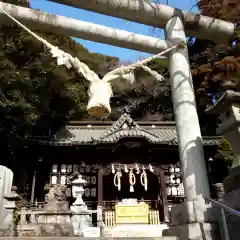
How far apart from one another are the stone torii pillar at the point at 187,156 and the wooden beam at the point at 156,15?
0.21 meters

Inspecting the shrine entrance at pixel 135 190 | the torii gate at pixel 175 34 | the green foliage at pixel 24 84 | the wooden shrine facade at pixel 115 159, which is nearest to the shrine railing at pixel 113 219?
the wooden shrine facade at pixel 115 159

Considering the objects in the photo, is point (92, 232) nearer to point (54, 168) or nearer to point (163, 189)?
point (163, 189)

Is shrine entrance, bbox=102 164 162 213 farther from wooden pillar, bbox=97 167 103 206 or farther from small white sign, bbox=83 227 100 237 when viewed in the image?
small white sign, bbox=83 227 100 237

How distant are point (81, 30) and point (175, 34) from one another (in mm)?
1888

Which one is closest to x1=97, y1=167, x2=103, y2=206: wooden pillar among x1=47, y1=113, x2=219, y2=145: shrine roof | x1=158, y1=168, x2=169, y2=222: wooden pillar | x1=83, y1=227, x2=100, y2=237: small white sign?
x1=47, y1=113, x2=219, y2=145: shrine roof

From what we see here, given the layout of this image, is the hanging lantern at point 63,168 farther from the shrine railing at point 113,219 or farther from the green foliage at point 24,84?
the shrine railing at point 113,219

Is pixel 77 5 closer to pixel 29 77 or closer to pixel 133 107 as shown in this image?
pixel 29 77

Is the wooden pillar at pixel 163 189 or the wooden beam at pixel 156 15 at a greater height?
the wooden beam at pixel 156 15

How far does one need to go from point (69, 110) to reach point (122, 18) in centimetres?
1720

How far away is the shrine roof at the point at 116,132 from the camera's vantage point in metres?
17.6

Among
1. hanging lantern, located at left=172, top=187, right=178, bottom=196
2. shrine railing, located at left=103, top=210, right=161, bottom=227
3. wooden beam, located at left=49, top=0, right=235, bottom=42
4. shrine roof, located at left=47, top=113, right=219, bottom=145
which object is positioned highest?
shrine roof, located at left=47, top=113, right=219, bottom=145

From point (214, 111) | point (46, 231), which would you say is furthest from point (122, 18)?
point (46, 231)

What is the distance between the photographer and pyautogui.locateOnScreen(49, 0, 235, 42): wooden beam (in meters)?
5.81

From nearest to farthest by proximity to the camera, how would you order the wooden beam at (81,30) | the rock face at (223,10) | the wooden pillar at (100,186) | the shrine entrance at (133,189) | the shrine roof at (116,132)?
the wooden beam at (81,30)
the rock face at (223,10)
the wooden pillar at (100,186)
the shrine roof at (116,132)
the shrine entrance at (133,189)
